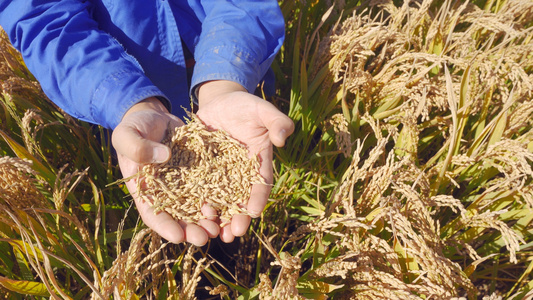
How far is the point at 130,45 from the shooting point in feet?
4.98

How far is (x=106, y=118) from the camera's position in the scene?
1.29m

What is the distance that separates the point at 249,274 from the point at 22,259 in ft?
2.65

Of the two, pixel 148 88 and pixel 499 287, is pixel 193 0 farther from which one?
pixel 499 287

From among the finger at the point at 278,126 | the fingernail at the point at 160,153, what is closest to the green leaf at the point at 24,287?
the fingernail at the point at 160,153

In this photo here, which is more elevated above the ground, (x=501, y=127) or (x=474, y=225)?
(x=501, y=127)

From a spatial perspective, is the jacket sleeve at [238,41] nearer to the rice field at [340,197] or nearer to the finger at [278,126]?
the rice field at [340,197]

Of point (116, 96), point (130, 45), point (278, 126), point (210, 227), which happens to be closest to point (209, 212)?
point (210, 227)

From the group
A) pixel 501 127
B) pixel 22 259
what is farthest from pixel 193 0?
pixel 501 127

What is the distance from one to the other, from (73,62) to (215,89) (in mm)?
504

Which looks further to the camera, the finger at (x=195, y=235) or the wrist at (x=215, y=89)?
the wrist at (x=215, y=89)

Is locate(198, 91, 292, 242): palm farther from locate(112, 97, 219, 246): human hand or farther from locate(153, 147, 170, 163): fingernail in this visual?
locate(153, 147, 170, 163): fingernail

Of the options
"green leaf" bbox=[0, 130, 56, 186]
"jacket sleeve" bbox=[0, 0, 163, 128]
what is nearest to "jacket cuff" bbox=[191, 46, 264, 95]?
"jacket sleeve" bbox=[0, 0, 163, 128]

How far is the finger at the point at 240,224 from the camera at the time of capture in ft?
3.90

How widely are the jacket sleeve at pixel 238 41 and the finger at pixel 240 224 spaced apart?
516mm
